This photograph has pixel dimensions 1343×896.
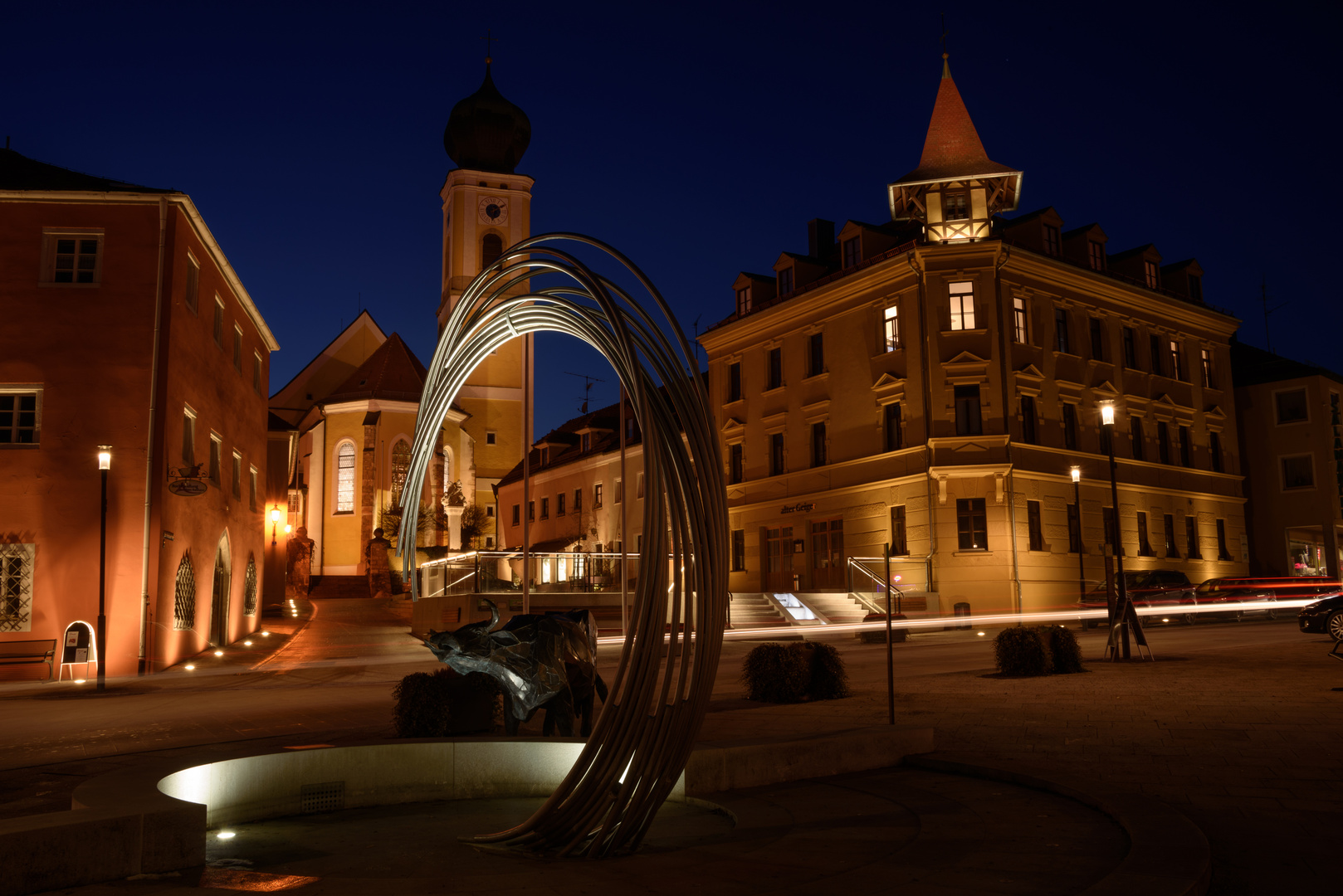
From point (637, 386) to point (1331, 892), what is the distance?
196 inches

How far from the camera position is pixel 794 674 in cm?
1493

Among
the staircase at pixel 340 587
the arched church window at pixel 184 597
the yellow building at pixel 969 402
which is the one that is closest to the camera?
the arched church window at pixel 184 597

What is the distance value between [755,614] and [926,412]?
9145 millimetres

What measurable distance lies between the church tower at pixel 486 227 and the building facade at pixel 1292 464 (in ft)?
125

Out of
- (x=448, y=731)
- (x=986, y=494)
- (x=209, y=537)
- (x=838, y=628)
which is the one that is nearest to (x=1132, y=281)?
(x=986, y=494)

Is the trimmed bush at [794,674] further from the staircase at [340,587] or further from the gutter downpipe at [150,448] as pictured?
the staircase at [340,587]

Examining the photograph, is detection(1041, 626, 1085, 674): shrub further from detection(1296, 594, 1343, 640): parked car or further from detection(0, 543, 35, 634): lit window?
detection(0, 543, 35, 634): lit window

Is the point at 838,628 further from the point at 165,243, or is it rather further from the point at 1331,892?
the point at 1331,892

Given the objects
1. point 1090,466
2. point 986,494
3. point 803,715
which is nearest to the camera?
point 803,715

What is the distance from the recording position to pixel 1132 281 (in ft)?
137

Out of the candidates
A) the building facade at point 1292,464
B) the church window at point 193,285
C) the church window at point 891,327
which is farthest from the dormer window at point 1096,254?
the church window at point 193,285

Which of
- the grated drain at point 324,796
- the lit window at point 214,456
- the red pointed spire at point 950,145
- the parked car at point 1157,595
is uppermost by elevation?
the red pointed spire at point 950,145

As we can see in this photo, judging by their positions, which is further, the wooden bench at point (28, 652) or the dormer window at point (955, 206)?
the dormer window at point (955, 206)

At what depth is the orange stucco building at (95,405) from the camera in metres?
21.9
